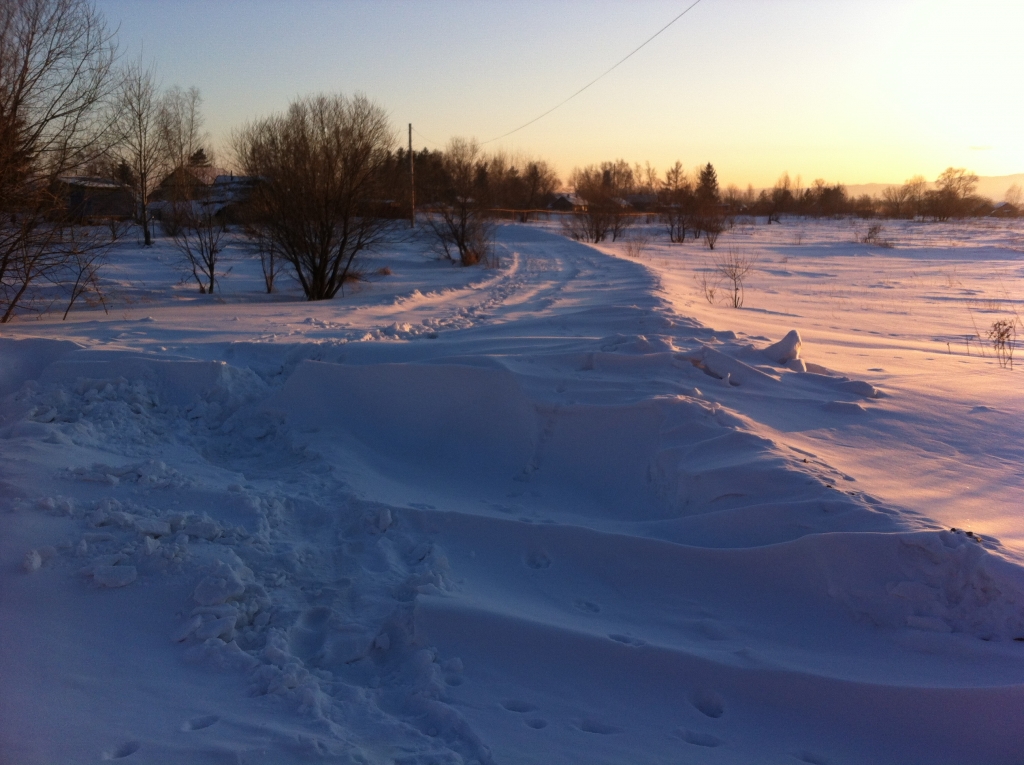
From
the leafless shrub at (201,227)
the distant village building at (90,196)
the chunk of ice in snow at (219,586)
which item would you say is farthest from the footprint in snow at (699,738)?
the leafless shrub at (201,227)

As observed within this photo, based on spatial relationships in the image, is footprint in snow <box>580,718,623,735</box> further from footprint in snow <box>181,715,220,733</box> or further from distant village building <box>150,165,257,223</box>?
distant village building <box>150,165,257,223</box>

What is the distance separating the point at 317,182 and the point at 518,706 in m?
13.1

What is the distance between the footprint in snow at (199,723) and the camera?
8.26ft

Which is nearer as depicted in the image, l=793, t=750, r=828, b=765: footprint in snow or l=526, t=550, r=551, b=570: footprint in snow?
l=793, t=750, r=828, b=765: footprint in snow

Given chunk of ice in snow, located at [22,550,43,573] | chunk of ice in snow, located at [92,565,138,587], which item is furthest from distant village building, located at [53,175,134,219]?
chunk of ice in snow, located at [92,565,138,587]

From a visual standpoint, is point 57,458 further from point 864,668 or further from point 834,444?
point 834,444

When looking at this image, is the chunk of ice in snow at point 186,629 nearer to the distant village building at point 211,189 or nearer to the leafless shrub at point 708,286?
the leafless shrub at point 708,286

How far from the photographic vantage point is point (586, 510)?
481 cm

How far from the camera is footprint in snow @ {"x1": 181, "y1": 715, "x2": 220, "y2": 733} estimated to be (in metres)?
2.52

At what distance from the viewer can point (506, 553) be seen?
4.19m

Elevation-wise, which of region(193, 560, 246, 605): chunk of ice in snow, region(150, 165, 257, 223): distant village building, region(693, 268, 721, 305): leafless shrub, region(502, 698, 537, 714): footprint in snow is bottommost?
region(502, 698, 537, 714): footprint in snow

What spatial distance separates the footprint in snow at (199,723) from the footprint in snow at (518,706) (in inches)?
45.3

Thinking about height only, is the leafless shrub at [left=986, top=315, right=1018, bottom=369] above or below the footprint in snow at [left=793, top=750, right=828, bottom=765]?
above

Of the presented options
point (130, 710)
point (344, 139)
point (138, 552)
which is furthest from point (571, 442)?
point (344, 139)
